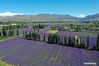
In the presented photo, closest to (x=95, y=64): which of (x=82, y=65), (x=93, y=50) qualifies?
(x=82, y=65)

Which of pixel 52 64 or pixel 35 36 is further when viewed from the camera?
pixel 35 36

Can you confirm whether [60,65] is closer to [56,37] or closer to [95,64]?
[95,64]

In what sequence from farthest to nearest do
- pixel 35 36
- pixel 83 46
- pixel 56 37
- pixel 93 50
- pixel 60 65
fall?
pixel 35 36, pixel 56 37, pixel 83 46, pixel 93 50, pixel 60 65

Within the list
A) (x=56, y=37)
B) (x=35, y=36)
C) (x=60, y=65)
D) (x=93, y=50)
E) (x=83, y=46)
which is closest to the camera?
(x=60, y=65)

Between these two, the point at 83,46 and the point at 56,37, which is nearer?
the point at 83,46

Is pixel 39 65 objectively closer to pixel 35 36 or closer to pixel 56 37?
pixel 56 37

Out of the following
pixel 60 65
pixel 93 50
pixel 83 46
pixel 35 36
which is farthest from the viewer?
pixel 35 36

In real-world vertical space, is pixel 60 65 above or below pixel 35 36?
below

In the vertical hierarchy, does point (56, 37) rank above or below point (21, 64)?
above

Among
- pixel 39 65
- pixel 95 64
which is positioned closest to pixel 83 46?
pixel 95 64
